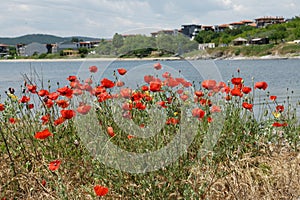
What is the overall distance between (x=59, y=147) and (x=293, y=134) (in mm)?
2021

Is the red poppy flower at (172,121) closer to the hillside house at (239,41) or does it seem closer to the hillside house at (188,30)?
the hillside house at (188,30)

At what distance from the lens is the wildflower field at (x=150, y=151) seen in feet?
9.22

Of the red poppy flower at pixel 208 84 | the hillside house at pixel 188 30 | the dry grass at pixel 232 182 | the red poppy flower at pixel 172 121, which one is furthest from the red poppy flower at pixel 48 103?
the hillside house at pixel 188 30

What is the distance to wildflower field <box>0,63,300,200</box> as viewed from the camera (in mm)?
2811

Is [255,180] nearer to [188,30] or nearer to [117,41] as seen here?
[117,41]

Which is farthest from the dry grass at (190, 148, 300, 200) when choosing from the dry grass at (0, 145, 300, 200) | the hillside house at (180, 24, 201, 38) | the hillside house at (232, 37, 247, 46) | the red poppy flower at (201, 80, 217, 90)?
the hillside house at (232, 37, 247, 46)

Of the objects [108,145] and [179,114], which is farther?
[179,114]

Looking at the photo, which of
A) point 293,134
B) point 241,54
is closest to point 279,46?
point 241,54

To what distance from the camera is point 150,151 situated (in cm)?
296

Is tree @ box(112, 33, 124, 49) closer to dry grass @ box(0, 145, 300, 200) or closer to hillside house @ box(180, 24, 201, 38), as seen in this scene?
hillside house @ box(180, 24, 201, 38)

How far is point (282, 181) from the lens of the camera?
9.64ft

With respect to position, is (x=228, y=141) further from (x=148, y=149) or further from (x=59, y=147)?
(x=59, y=147)

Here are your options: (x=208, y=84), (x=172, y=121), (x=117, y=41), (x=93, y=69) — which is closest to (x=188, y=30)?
(x=117, y=41)

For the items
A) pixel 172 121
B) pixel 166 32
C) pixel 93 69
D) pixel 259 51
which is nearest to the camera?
pixel 172 121
